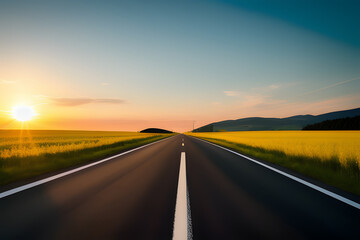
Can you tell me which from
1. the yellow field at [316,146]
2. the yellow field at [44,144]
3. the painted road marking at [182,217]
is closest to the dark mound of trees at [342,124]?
the yellow field at [316,146]

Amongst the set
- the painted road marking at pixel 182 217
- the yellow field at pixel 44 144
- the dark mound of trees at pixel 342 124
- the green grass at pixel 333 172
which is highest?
the dark mound of trees at pixel 342 124

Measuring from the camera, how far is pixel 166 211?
3.24m

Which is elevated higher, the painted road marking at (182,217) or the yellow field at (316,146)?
the yellow field at (316,146)

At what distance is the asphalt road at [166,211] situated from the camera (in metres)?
2.61

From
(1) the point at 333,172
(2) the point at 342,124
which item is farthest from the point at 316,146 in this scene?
(2) the point at 342,124

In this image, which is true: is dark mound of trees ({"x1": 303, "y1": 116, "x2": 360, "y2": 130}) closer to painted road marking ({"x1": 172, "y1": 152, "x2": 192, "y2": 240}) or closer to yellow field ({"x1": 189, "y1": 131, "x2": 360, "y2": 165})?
yellow field ({"x1": 189, "y1": 131, "x2": 360, "y2": 165})

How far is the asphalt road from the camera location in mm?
2605

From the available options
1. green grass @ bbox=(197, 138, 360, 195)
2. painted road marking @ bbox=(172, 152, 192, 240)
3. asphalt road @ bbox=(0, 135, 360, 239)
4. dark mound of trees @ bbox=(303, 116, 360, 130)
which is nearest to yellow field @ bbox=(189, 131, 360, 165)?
green grass @ bbox=(197, 138, 360, 195)

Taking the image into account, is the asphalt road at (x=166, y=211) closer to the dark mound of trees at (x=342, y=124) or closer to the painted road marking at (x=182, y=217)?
the painted road marking at (x=182, y=217)

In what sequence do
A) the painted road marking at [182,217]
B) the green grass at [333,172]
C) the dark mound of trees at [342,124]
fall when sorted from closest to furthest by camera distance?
the painted road marking at [182,217], the green grass at [333,172], the dark mound of trees at [342,124]

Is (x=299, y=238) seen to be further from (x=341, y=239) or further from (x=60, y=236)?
(x=60, y=236)

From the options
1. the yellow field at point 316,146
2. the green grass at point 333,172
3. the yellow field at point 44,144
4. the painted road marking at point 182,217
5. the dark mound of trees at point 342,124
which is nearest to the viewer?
the painted road marking at point 182,217

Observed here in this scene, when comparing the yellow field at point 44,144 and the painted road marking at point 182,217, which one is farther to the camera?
the yellow field at point 44,144

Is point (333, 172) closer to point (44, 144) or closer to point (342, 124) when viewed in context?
point (44, 144)
